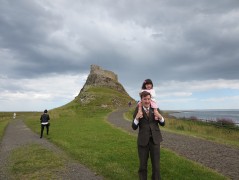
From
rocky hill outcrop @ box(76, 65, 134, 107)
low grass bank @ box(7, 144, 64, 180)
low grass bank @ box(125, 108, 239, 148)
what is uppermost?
rocky hill outcrop @ box(76, 65, 134, 107)

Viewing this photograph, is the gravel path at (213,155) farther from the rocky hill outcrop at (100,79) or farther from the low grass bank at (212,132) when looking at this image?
the rocky hill outcrop at (100,79)

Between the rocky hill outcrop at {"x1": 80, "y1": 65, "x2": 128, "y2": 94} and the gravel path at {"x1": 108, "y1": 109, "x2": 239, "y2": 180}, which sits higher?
the rocky hill outcrop at {"x1": 80, "y1": 65, "x2": 128, "y2": 94}

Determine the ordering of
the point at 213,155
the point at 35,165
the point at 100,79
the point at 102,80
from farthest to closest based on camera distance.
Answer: the point at 100,79 < the point at 102,80 < the point at 213,155 < the point at 35,165

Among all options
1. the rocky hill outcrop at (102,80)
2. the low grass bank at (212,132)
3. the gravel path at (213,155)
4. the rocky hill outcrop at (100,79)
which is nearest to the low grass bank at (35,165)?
the gravel path at (213,155)

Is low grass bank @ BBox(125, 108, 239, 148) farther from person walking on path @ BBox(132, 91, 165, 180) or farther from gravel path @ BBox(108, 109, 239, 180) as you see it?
person walking on path @ BBox(132, 91, 165, 180)

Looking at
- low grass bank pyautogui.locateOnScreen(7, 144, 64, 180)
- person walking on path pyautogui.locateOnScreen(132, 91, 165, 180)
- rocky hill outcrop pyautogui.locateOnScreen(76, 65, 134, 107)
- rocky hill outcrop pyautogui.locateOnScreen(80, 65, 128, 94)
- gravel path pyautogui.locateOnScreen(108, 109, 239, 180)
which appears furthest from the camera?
rocky hill outcrop pyautogui.locateOnScreen(80, 65, 128, 94)

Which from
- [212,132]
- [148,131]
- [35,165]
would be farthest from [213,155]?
[212,132]

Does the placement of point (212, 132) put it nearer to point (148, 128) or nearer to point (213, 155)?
point (213, 155)

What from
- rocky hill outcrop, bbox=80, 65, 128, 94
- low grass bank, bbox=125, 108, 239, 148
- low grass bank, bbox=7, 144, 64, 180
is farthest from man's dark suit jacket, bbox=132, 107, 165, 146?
rocky hill outcrop, bbox=80, 65, 128, 94

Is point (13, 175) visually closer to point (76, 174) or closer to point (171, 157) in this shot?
point (76, 174)

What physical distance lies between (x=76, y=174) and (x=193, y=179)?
13.1 feet

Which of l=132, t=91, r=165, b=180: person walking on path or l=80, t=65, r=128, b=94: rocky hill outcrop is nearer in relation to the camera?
l=132, t=91, r=165, b=180: person walking on path

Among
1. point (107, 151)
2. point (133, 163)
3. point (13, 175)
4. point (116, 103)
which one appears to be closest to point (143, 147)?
point (133, 163)

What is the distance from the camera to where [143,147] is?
733cm
